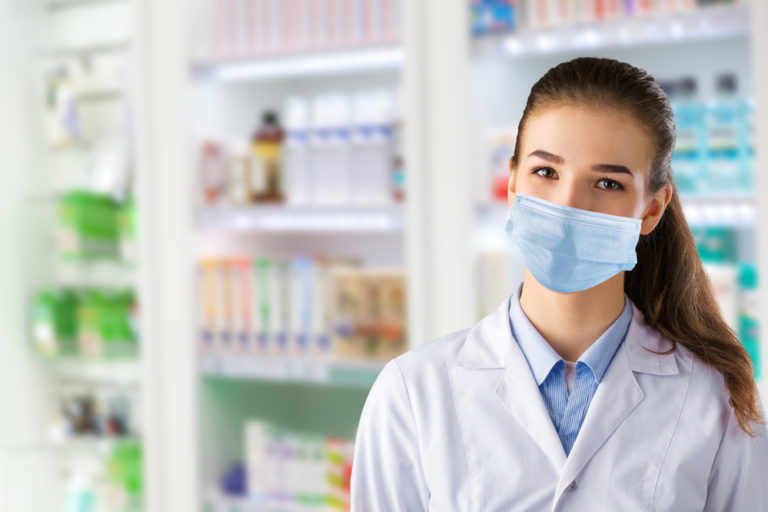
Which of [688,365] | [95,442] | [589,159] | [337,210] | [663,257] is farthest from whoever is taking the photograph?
[95,442]

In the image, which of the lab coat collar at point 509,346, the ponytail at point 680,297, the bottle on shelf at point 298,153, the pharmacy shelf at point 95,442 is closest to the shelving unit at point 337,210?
the bottle on shelf at point 298,153

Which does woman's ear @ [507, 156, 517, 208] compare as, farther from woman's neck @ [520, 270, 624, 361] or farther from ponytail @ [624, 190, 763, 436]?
ponytail @ [624, 190, 763, 436]

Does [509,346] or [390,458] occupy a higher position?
[509,346]

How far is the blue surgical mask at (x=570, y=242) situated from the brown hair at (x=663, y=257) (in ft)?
0.22

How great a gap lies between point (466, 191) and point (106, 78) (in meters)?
1.84

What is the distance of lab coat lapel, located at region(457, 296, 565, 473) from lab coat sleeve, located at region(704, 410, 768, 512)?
166 millimetres

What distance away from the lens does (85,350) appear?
3.25 meters

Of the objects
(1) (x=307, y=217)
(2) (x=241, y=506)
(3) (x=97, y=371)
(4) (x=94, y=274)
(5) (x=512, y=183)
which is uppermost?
(5) (x=512, y=183)

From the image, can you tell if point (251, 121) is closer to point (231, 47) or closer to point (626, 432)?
point (231, 47)

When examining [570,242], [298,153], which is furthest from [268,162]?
[570,242]

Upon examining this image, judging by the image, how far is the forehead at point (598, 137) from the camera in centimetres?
81

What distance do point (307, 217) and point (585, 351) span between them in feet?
6.00

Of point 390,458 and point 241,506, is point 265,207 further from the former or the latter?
point 390,458

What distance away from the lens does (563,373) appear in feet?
3.00
